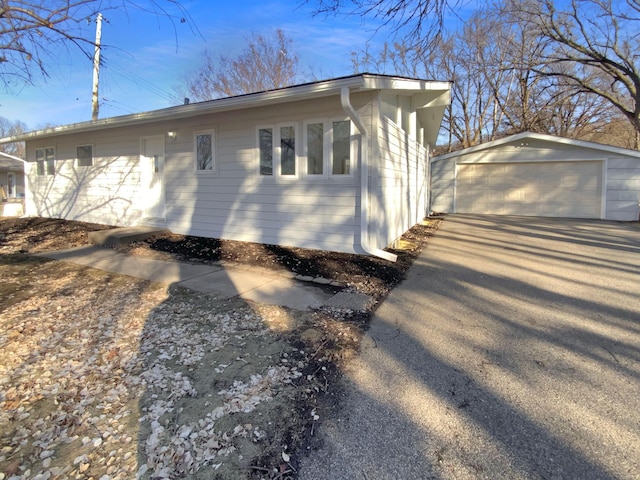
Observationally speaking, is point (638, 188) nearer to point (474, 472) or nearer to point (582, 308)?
point (582, 308)

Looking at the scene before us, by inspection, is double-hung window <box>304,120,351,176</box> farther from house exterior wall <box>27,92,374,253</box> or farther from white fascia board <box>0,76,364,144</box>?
white fascia board <box>0,76,364,144</box>

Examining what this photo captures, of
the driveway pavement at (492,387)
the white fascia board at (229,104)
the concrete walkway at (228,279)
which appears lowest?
the driveway pavement at (492,387)

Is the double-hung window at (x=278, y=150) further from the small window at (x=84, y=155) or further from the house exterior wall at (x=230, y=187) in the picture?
the small window at (x=84, y=155)

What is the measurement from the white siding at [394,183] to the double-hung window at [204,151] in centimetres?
382

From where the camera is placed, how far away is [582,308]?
4.30 meters

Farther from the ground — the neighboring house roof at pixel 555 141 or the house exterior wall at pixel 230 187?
the neighboring house roof at pixel 555 141

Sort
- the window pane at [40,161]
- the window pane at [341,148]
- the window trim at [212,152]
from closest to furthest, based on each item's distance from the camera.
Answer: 1. the window pane at [341,148]
2. the window trim at [212,152]
3. the window pane at [40,161]

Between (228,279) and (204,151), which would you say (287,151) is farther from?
(228,279)

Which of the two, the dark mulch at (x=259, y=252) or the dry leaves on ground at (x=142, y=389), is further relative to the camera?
the dark mulch at (x=259, y=252)

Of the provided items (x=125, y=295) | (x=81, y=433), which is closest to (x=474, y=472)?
(x=81, y=433)


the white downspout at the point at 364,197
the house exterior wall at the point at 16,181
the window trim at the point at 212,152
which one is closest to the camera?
the white downspout at the point at 364,197

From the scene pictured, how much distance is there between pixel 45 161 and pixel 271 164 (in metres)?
9.35

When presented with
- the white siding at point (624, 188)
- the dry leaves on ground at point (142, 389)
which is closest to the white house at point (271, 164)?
the dry leaves on ground at point (142, 389)

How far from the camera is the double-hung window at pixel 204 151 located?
806cm
